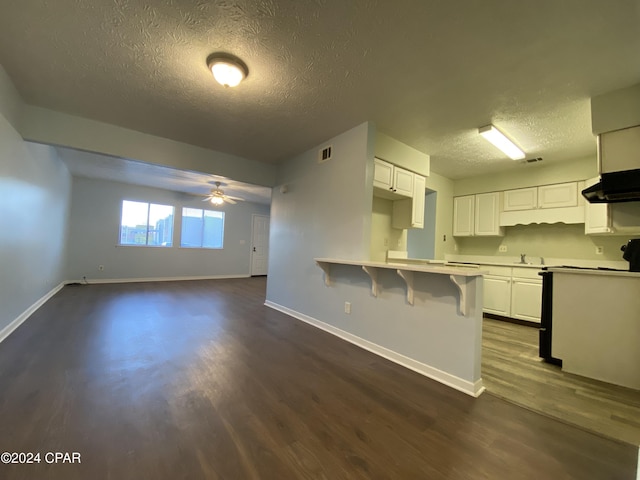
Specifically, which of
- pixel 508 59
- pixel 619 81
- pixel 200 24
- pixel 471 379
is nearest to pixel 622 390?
pixel 471 379

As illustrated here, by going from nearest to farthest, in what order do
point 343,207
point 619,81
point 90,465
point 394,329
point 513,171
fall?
point 90,465 → point 619,81 → point 394,329 → point 343,207 → point 513,171

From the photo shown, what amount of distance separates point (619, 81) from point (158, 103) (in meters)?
4.26

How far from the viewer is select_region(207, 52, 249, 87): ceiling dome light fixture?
6.64 feet

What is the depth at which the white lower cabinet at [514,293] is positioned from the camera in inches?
156

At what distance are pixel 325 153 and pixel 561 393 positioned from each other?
135 inches

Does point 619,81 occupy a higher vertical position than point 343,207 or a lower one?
higher

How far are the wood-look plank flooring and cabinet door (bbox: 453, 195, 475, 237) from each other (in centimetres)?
259

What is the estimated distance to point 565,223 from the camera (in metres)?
4.19

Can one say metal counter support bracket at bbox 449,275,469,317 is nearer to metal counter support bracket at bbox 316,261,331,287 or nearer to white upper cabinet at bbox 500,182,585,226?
metal counter support bracket at bbox 316,261,331,287

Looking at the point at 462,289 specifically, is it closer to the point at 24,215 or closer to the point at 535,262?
the point at 535,262

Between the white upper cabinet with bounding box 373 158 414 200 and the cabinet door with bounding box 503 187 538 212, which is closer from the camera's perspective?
the white upper cabinet with bounding box 373 158 414 200

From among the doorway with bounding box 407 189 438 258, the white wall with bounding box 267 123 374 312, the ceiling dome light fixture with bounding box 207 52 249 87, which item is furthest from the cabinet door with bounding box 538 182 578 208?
the ceiling dome light fixture with bounding box 207 52 249 87

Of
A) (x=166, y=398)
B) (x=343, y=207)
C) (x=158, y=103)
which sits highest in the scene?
(x=158, y=103)

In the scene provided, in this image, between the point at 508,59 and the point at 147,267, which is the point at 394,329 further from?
the point at 147,267
